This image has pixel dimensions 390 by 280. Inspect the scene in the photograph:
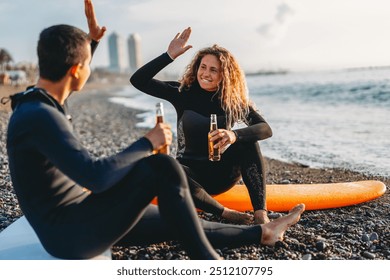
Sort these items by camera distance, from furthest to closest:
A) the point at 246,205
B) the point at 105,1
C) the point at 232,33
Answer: the point at 232,33
the point at 105,1
the point at 246,205

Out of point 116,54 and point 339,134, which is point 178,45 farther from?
point 116,54

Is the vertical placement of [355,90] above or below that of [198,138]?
below

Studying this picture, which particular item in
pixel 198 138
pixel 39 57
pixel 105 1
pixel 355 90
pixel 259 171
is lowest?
pixel 355 90

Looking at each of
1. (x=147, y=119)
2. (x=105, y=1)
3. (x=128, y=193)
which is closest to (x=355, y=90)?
(x=147, y=119)

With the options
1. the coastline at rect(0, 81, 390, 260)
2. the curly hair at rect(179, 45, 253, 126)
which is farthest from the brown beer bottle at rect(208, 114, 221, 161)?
the coastline at rect(0, 81, 390, 260)

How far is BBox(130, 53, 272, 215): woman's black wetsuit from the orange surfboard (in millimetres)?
254

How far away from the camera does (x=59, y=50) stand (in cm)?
202

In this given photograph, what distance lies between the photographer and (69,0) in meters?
5.52

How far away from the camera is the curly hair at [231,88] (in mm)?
3518

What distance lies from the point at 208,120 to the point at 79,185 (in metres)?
1.64

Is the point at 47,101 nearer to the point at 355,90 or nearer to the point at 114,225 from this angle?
the point at 114,225

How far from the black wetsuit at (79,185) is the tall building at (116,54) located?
6929cm
